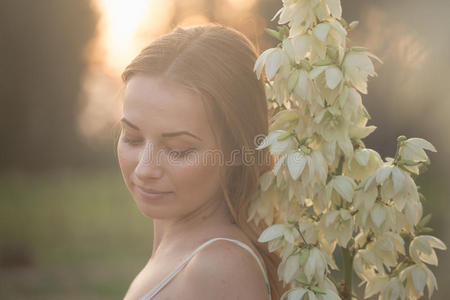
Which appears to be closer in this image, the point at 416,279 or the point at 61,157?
the point at 416,279

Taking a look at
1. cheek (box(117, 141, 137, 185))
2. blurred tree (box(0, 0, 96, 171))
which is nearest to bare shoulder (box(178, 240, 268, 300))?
cheek (box(117, 141, 137, 185))

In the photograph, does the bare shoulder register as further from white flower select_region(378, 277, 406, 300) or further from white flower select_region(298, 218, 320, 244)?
Result: white flower select_region(378, 277, 406, 300)

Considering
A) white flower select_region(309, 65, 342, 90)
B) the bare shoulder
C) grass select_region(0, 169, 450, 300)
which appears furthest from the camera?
grass select_region(0, 169, 450, 300)

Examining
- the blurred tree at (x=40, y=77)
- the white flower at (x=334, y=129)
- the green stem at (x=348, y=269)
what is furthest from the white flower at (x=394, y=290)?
the blurred tree at (x=40, y=77)

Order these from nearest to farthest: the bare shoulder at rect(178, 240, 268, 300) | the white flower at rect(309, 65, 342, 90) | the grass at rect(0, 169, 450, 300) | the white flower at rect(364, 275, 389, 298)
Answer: the white flower at rect(309, 65, 342, 90)
the bare shoulder at rect(178, 240, 268, 300)
the white flower at rect(364, 275, 389, 298)
the grass at rect(0, 169, 450, 300)

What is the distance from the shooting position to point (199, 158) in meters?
1.61

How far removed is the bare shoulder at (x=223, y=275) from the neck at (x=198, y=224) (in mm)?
96

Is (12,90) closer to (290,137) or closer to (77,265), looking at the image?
(77,265)

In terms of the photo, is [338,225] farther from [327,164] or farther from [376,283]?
[376,283]

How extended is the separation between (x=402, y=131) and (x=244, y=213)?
1.95 m

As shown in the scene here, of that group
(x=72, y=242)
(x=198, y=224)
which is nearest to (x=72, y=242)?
(x=72, y=242)

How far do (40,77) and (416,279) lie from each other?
6.67 m

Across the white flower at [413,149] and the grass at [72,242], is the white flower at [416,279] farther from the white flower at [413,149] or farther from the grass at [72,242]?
the grass at [72,242]

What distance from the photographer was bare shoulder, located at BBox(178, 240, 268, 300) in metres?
1.52
